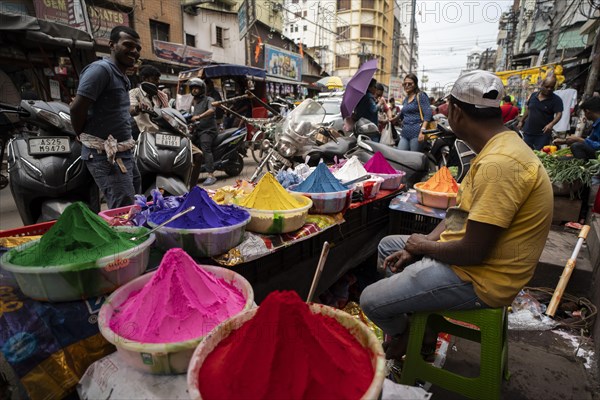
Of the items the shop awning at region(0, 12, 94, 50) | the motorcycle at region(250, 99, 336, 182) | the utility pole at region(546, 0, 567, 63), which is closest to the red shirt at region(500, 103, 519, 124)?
the motorcycle at region(250, 99, 336, 182)

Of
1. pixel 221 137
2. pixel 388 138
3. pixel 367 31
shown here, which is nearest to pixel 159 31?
pixel 221 137

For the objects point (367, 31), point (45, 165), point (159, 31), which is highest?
point (367, 31)

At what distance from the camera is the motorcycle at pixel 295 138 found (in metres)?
3.57

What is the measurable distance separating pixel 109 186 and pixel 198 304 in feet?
5.25

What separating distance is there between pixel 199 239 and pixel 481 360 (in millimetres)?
1364

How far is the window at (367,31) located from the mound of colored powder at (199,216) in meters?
46.7

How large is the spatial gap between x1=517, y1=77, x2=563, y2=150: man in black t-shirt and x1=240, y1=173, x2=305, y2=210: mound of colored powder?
18.9 ft

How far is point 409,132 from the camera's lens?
5426mm

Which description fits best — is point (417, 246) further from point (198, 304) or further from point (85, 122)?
point (85, 122)

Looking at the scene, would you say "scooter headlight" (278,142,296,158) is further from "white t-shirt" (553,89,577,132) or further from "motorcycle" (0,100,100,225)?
"white t-shirt" (553,89,577,132)

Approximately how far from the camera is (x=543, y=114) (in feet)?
18.6

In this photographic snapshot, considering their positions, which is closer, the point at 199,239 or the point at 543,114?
the point at 199,239

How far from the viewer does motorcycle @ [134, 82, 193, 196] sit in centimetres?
310

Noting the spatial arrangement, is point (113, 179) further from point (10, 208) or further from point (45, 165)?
point (10, 208)
